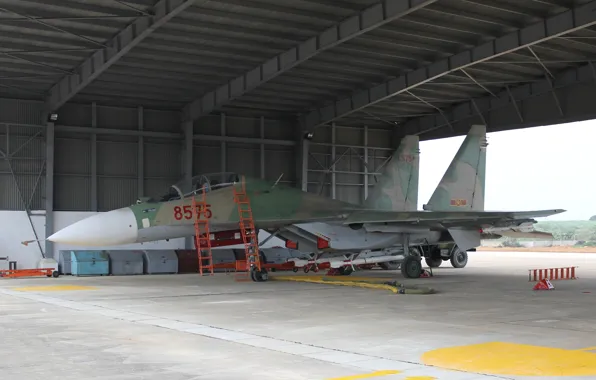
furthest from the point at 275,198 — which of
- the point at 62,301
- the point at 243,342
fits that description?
the point at 243,342

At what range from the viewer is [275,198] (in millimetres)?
16469

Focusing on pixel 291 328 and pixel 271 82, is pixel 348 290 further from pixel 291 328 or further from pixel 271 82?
pixel 271 82

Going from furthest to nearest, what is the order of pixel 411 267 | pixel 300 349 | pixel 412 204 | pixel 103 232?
1. pixel 412 204
2. pixel 411 267
3. pixel 103 232
4. pixel 300 349

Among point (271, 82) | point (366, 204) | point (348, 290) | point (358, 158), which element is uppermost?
point (271, 82)

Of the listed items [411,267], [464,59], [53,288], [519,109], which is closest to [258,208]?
[411,267]

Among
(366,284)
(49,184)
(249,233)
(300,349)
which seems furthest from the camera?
(49,184)

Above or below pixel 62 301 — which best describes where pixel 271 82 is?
above

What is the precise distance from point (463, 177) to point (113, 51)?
32.2 feet

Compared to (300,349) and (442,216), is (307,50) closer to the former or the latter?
(442,216)

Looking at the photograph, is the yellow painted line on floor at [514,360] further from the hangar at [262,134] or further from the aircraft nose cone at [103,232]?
the aircraft nose cone at [103,232]

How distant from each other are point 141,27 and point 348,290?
7340 millimetres

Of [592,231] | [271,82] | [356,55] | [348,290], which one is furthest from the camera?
[592,231]

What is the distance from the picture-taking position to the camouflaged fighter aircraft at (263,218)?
15344mm

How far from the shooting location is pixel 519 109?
22859mm
